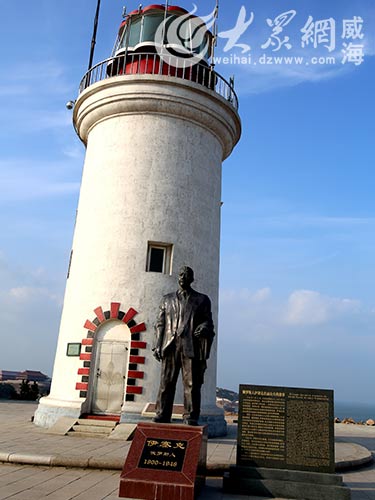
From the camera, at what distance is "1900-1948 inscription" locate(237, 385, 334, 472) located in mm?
7242

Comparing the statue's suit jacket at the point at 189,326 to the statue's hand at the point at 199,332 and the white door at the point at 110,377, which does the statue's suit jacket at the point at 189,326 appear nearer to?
the statue's hand at the point at 199,332

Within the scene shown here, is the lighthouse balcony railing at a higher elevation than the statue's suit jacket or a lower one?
higher

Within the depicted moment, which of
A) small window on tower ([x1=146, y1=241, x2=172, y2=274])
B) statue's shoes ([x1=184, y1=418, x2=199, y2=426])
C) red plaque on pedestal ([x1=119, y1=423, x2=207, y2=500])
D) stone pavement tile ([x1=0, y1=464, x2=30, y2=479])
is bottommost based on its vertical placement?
stone pavement tile ([x1=0, y1=464, x2=30, y2=479])

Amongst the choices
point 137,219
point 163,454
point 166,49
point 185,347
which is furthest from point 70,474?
point 166,49

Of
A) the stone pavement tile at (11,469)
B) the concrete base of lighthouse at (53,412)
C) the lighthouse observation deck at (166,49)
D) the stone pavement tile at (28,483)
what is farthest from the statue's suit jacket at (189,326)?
the lighthouse observation deck at (166,49)

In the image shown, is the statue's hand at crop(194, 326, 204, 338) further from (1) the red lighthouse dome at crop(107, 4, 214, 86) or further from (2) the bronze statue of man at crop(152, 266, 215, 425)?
(1) the red lighthouse dome at crop(107, 4, 214, 86)

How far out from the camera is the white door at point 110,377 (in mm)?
12961

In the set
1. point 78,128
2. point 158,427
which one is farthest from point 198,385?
point 78,128

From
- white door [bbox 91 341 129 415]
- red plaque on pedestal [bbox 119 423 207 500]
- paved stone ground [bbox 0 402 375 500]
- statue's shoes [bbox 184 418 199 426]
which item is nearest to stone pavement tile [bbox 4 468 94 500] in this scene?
paved stone ground [bbox 0 402 375 500]

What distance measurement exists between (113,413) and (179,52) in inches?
485

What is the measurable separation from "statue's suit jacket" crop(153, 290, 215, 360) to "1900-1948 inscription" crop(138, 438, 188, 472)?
141 cm

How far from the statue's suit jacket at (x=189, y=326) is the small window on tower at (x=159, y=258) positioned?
230 inches

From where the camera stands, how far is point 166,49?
630 inches

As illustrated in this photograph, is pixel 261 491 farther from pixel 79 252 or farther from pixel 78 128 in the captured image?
pixel 78 128
